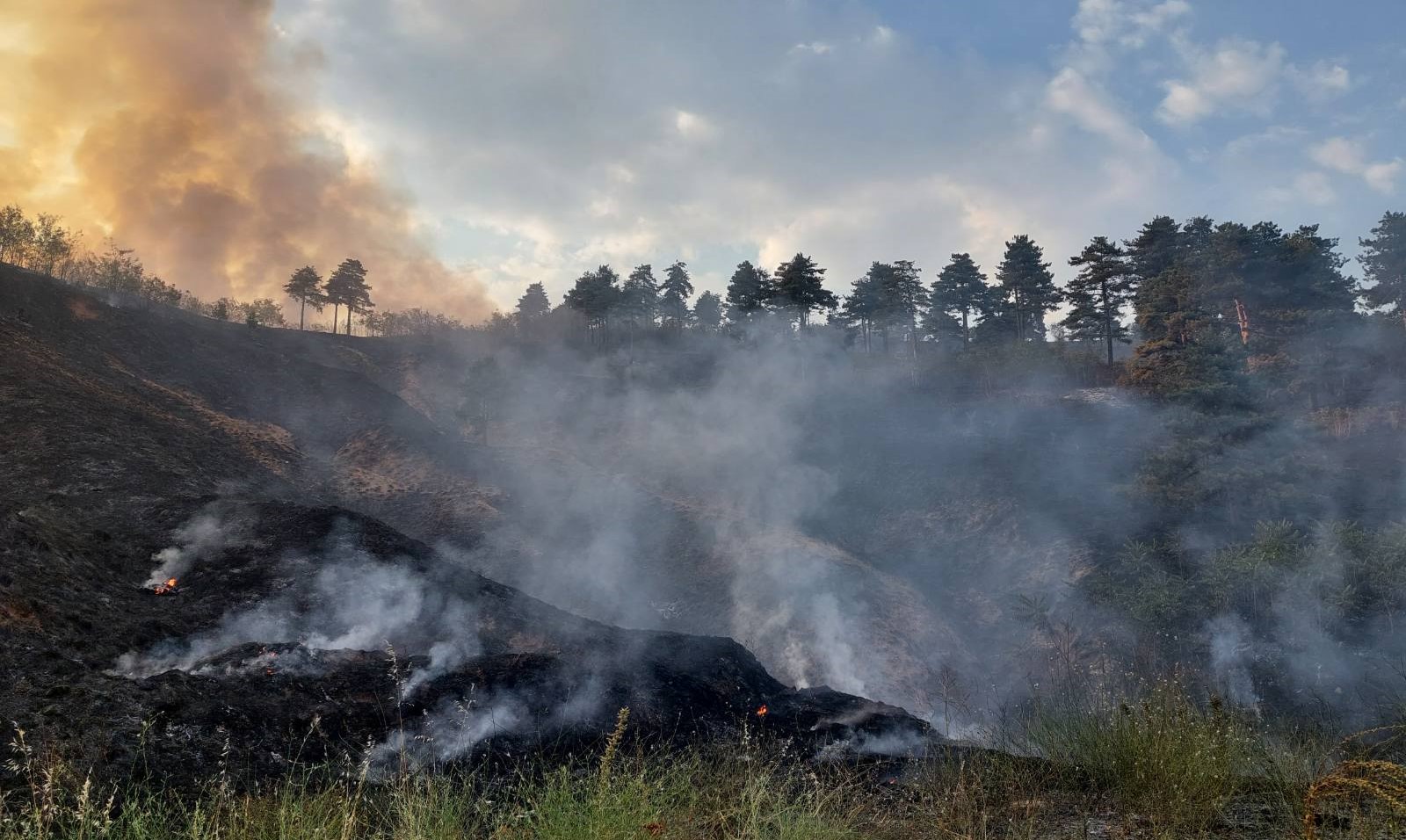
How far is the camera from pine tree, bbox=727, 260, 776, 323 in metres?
54.9

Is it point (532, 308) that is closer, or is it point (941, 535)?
point (941, 535)

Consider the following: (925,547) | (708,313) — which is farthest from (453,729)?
(708,313)

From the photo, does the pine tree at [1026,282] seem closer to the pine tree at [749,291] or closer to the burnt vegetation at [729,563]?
the burnt vegetation at [729,563]

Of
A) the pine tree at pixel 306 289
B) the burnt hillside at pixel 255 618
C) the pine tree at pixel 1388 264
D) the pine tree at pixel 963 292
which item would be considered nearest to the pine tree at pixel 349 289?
the pine tree at pixel 306 289

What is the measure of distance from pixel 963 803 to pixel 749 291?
52.8 m

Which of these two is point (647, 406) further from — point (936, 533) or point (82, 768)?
point (82, 768)

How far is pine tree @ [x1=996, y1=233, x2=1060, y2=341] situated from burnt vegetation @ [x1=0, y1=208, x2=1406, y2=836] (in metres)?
1.13

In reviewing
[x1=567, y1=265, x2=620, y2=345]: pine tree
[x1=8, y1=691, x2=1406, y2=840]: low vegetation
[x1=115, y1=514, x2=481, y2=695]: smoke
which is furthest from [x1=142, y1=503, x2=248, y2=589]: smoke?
[x1=567, y1=265, x2=620, y2=345]: pine tree

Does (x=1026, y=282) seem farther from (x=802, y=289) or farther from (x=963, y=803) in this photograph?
(x=963, y=803)

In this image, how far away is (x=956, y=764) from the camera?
757 centimetres

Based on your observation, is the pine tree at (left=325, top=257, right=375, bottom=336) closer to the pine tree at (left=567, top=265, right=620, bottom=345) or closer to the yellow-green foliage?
the pine tree at (left=567, top=265, right=620, bottom=345)

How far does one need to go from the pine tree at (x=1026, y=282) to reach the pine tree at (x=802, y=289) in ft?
46.3

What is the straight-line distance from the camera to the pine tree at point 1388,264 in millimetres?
36281

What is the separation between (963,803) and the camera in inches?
201
